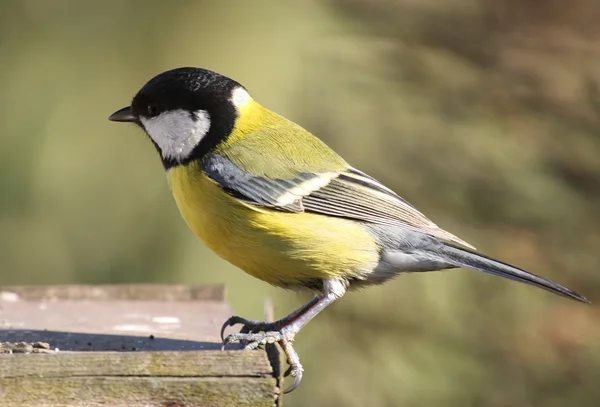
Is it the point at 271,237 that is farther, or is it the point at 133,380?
the point at 271,237

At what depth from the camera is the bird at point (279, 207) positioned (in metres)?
3.12

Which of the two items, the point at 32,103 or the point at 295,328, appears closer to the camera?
the point at 295,328

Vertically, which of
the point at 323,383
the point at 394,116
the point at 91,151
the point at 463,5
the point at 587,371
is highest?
the point at 463,5

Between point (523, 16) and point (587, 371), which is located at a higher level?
point (523, 16)

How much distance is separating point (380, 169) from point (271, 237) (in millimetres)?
2572

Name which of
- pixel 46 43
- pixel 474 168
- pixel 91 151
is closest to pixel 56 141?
pixel 91 151

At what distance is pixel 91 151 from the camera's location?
534 cm

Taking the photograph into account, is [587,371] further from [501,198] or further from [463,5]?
[463,5]

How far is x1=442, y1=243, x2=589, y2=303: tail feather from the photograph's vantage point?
10.1 ft

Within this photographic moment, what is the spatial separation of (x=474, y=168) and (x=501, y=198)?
253 mm

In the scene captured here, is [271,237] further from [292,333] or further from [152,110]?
[152,110]

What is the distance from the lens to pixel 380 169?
5.57 metres

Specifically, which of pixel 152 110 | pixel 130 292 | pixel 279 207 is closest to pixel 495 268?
pixel 279 207

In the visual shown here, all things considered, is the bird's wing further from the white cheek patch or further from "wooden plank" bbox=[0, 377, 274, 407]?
"wooden plank" bbox=[0, 377, 274, 407]
